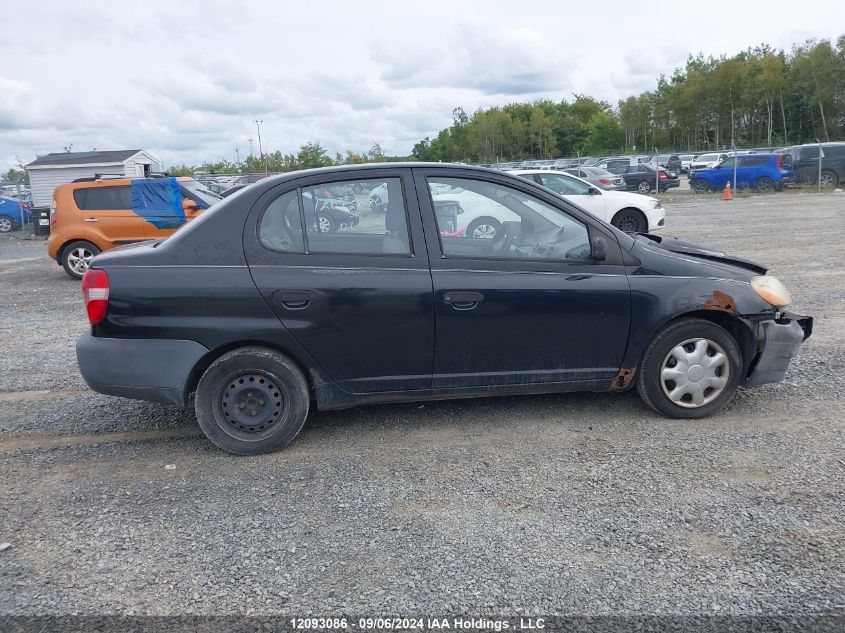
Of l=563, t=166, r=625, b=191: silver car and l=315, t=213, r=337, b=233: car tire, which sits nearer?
l=315, t=213, r=337, b=233: car tire

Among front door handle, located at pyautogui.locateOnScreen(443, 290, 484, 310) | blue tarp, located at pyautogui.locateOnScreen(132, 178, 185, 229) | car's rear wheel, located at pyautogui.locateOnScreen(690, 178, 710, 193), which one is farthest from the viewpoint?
car's rear wheel, located at pyautogui.locateOnScreen(690, 178, 710, 193)

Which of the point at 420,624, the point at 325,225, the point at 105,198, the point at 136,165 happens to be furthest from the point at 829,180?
the point at 420,624

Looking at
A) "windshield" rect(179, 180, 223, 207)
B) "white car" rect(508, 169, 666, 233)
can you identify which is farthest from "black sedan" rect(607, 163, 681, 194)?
"windshield" rect(179, 180, 223, 207)

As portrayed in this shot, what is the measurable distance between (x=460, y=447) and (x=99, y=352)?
2.27 m

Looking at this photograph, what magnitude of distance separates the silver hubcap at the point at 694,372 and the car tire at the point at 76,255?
10156 millimetres

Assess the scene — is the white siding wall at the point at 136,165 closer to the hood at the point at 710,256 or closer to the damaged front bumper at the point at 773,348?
the hood at the point at 710,256

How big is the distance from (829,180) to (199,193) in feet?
76.4

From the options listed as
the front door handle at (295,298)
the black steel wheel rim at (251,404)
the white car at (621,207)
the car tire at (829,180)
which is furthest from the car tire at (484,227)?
the car tire at (829,180)

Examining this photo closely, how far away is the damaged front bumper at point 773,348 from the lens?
479 cm

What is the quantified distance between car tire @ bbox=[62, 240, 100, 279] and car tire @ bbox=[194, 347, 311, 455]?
8.72m

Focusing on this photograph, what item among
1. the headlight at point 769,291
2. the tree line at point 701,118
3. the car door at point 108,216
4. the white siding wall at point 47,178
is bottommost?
the headlight at point 769,291

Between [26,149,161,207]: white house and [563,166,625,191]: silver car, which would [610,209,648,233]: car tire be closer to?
[563,166,625,191]: silver car

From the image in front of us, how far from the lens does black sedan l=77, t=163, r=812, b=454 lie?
14.4 ft

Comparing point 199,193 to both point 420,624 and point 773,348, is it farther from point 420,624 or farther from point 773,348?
point 420,624
